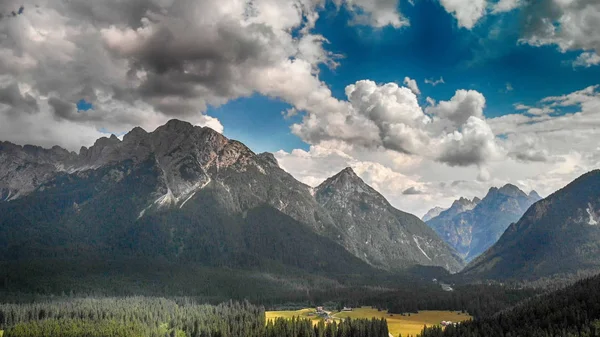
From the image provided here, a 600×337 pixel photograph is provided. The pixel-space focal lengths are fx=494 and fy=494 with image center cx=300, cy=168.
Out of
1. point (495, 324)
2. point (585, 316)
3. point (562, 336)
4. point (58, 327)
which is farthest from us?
point (58, 327)

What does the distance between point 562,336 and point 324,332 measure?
85715 mm

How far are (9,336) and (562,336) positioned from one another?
192469 mm

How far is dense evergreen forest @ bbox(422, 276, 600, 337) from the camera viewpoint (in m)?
156

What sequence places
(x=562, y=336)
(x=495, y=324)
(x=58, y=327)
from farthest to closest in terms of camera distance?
(x=58, y=327) < (x=495, y=324) < (x=562, y=336)

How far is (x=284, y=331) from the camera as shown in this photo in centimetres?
19600

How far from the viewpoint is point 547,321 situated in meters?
168

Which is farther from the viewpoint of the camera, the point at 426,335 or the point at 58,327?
the point at 58,327

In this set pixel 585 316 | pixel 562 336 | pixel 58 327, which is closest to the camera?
pixel 562 336

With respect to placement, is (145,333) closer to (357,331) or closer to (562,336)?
(357,331)

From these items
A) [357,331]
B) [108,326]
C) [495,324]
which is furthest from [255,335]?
[495,324]

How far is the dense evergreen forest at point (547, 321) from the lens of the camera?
511 ft

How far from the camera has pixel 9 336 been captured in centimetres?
18488

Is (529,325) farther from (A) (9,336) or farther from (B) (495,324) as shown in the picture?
(A) (9,336)

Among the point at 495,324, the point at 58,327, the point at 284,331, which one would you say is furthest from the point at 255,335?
the point at 495,324
